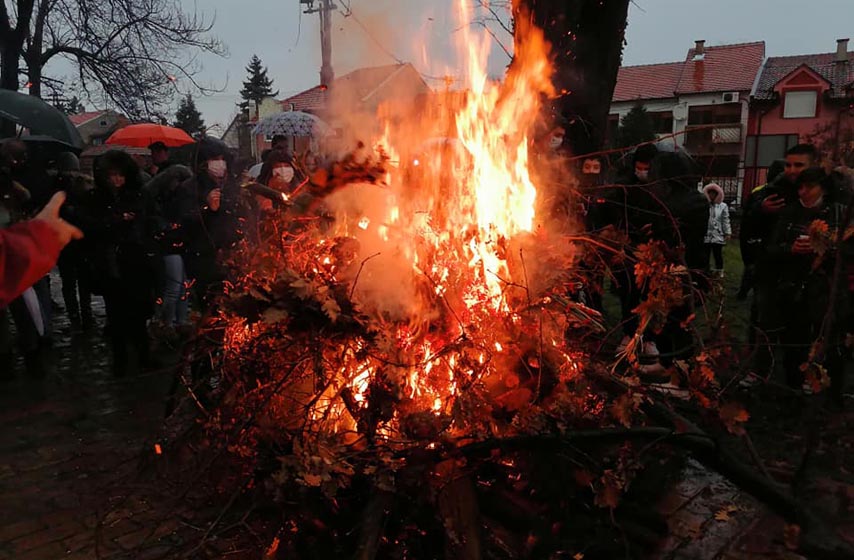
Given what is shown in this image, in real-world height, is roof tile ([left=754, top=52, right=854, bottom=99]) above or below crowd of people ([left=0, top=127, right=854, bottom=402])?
above

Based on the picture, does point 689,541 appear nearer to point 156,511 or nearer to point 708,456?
point 708,456

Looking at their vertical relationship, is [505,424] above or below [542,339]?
below

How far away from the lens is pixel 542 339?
329 cm

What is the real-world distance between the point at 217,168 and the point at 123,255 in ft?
4.30

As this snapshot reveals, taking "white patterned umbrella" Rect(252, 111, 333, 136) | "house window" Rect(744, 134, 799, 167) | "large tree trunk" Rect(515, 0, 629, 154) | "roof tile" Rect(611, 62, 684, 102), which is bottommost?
"large tree trunk" Rect(515, 0, 629, 154)

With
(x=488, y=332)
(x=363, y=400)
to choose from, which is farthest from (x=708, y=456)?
(x=363, y=400)

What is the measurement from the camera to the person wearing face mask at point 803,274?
536 cm

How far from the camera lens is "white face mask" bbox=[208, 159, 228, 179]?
6578 mm

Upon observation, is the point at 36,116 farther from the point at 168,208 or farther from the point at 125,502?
the point at 125,502

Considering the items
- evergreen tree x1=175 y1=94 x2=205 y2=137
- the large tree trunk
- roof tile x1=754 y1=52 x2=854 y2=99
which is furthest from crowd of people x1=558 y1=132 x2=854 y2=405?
roof tile x1=754 y1=52 x2=854 y2=99

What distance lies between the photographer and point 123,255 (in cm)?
661

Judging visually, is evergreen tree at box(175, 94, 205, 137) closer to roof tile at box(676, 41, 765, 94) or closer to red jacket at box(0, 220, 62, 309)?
red jacket at box(0, 220, 62, 309)

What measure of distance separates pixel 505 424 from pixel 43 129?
8.61 meters

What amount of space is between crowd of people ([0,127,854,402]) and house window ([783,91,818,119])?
42.4 metres
